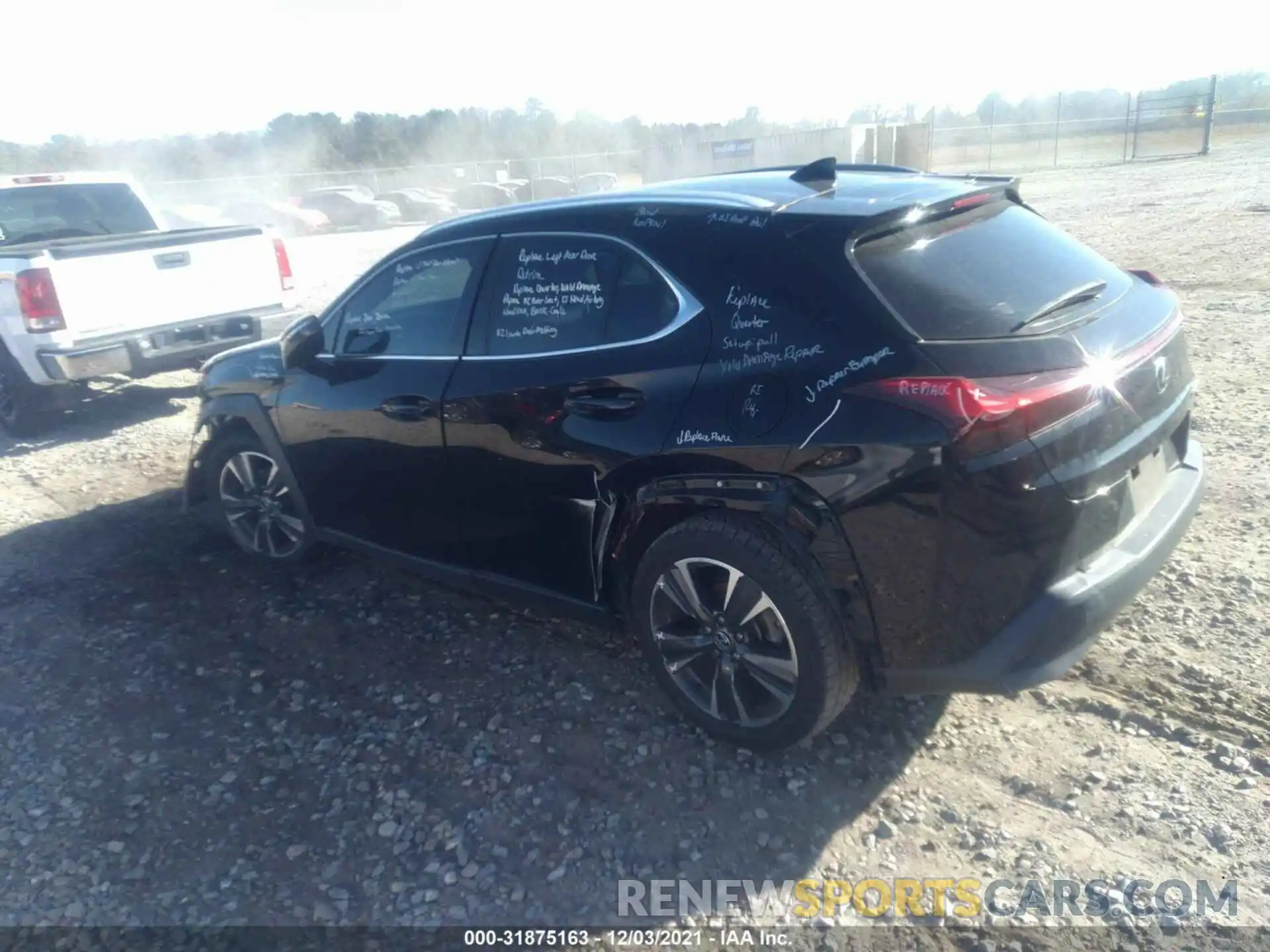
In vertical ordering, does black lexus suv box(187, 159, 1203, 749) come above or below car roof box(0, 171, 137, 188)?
below

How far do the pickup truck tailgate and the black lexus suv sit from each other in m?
4.30

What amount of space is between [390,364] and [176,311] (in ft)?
14.5

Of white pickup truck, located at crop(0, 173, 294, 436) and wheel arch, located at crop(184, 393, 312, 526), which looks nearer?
wheel arch, located at crop(184, 393, 312, 526)

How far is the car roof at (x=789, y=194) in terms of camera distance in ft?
10.4

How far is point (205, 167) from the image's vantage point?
2036 inches

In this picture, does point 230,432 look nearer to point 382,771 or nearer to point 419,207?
point 382,771

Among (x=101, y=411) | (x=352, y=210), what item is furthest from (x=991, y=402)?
(x=352, y=210)

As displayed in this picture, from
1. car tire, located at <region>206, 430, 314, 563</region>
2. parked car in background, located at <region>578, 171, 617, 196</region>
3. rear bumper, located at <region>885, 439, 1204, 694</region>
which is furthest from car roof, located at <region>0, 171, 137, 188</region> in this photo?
parked car in background, located at <region>578, 171, 617, 196</region>

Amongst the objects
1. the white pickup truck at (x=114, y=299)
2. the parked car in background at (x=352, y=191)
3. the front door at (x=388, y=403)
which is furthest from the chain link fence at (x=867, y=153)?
the front door at (x=388, y=403)

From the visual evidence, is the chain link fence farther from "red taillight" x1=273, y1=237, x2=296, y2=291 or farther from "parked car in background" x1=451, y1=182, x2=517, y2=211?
"red taillight" x1=273, y1=237, x2=296, y2=291

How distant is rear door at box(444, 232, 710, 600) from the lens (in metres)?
3.22

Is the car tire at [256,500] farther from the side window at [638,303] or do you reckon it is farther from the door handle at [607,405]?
the side window at [638,303]

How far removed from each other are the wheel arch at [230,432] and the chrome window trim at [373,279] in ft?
1.92

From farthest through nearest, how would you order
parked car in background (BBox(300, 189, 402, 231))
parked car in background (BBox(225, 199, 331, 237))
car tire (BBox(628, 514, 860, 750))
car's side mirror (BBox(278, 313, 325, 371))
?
parked car in background (BBox(300, 189, 402, 231))
parked car in background (BBox(225, 199, 331, 237))
car's side mirror (BBox(278, 313, 325, 371))
car tire (BBox(628, 514, 860, 750))
